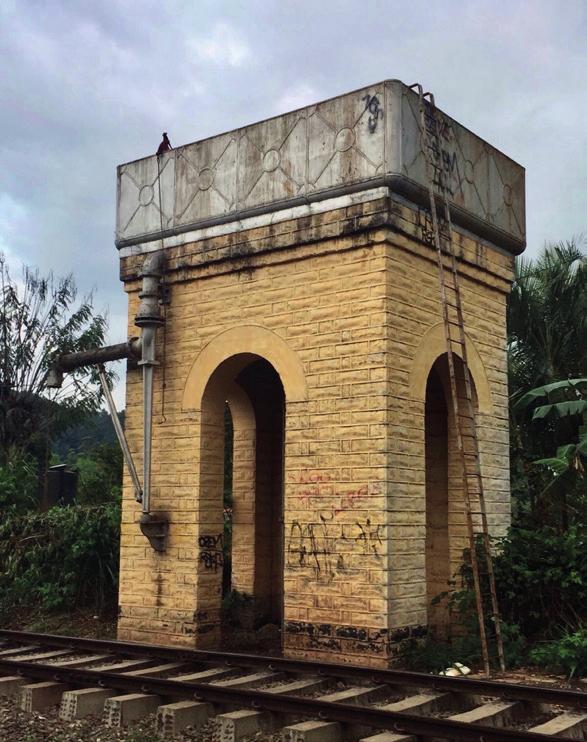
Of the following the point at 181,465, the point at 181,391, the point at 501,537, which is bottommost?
the point at 501,537

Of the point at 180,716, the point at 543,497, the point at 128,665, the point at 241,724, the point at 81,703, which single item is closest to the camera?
the point at 241,724

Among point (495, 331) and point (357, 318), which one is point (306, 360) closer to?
point (357, 318)

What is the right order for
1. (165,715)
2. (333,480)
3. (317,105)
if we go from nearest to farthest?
(165,715) → (333,480) → (317,105)

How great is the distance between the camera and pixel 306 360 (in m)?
10.5

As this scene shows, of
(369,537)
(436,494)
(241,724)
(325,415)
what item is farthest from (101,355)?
(241,724)

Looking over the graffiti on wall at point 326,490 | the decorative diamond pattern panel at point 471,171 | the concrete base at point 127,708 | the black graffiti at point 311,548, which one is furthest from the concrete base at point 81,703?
the decorative diamond pattern panel at point 471,171

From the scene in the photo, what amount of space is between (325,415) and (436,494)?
2.87 metres

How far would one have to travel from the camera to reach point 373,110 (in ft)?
33.7

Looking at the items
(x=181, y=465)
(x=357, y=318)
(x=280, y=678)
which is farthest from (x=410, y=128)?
(x=280, y=678)

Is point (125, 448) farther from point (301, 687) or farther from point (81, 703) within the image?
point (301, 687)

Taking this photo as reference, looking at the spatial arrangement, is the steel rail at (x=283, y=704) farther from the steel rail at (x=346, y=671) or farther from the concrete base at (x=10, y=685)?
the steel rail at (x=346, y=671)

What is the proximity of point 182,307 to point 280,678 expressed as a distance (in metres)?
5.25

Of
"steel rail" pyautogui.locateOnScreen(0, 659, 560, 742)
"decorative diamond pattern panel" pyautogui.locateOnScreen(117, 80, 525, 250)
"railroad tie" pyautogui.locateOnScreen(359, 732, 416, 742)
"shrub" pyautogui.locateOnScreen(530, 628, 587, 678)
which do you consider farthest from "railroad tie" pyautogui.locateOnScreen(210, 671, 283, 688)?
"decorative diamond pattern panel" pyautogui.locateOnScreen(117, 80, 525, 250)

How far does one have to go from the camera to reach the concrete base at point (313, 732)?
21.1 feet
